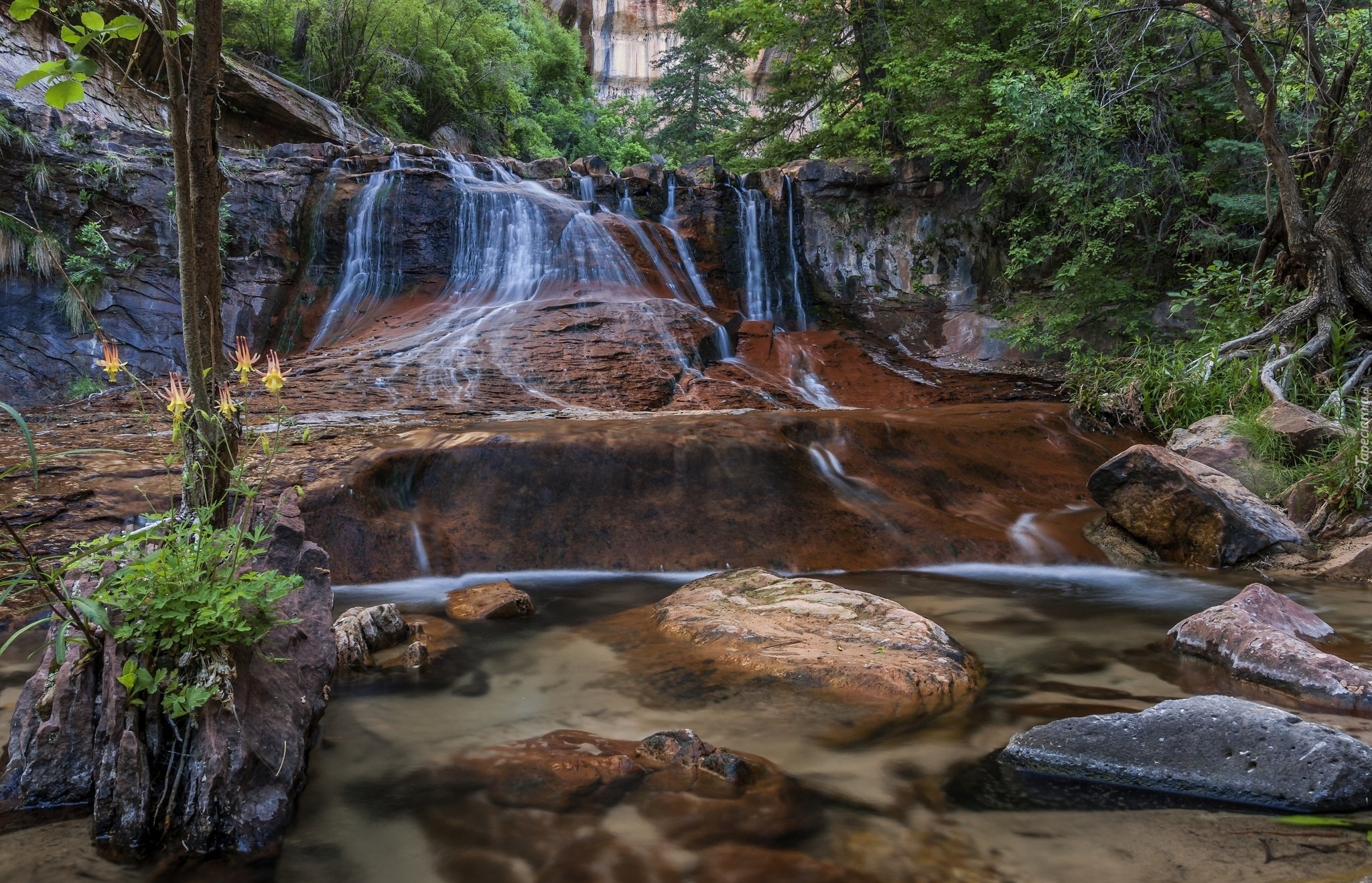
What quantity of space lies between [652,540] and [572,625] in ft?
4.28

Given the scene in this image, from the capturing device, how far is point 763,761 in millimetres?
2727

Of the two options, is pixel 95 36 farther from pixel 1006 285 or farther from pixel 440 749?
pixel 1006 285

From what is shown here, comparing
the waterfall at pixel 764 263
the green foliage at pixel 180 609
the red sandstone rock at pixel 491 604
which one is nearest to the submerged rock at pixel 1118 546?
the red sandstone rock at pixel 491 604

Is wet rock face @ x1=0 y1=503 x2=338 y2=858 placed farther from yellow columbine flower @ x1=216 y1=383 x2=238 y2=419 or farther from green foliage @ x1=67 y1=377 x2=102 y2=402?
green foliage @ x1=67 y1=377 x2=102 y2=402

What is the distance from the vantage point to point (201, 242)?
2.66 metres

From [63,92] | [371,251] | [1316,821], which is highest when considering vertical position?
[371,251]

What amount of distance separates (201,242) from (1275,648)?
4.20m

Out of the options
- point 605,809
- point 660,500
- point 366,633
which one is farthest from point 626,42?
point 605,809

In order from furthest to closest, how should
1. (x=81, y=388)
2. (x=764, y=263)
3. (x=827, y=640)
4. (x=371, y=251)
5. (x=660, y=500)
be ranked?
(x=764, y=263)
(x=371, y=251)
(x=81, y=388)
(x=660, y=500)
(x=827, y=640)

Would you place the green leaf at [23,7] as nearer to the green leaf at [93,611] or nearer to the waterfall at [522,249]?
the green leaf at [93,611]

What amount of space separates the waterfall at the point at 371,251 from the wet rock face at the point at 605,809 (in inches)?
411

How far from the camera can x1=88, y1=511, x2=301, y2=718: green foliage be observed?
84.9 inches

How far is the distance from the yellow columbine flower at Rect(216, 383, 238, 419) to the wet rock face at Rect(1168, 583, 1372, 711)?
151 inches

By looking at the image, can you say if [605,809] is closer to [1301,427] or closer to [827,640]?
[827,640]
